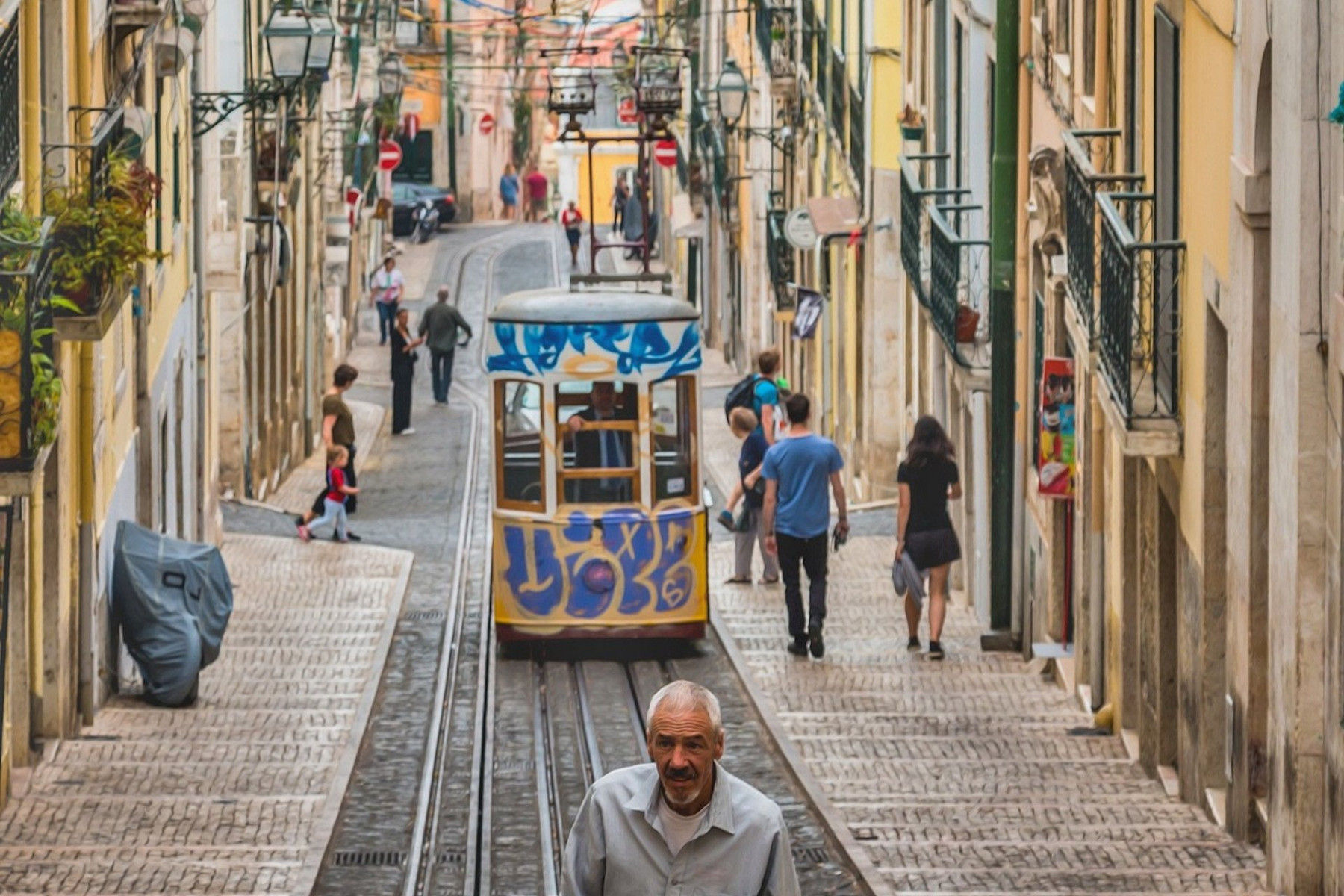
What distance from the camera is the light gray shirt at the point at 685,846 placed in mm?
6242

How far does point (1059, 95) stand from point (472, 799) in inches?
231

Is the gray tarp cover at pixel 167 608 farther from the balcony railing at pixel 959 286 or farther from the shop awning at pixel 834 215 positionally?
the shop awning at pixel 834 215

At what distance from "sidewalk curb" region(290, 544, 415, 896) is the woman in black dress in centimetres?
1087

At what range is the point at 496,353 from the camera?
17.7m

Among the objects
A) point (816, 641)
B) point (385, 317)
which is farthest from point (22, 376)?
point (385, 317)

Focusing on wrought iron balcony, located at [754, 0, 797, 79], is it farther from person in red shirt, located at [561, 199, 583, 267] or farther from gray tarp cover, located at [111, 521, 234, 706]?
gray tarp cover, located at [111, 521, 234, 706]

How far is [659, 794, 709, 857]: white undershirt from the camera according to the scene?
6242 mm

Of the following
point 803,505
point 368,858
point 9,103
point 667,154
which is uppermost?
point 667,154

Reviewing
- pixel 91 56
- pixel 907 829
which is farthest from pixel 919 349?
pixel 907 829

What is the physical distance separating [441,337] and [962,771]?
892 inches

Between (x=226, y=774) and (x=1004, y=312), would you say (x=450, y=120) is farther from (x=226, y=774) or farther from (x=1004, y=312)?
(x=226, y=774)

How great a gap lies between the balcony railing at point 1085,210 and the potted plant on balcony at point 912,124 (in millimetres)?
8661

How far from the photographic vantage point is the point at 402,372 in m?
33.3

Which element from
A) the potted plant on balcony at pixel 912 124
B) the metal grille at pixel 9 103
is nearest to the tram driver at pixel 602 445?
the metal grille at pixel 9 103
